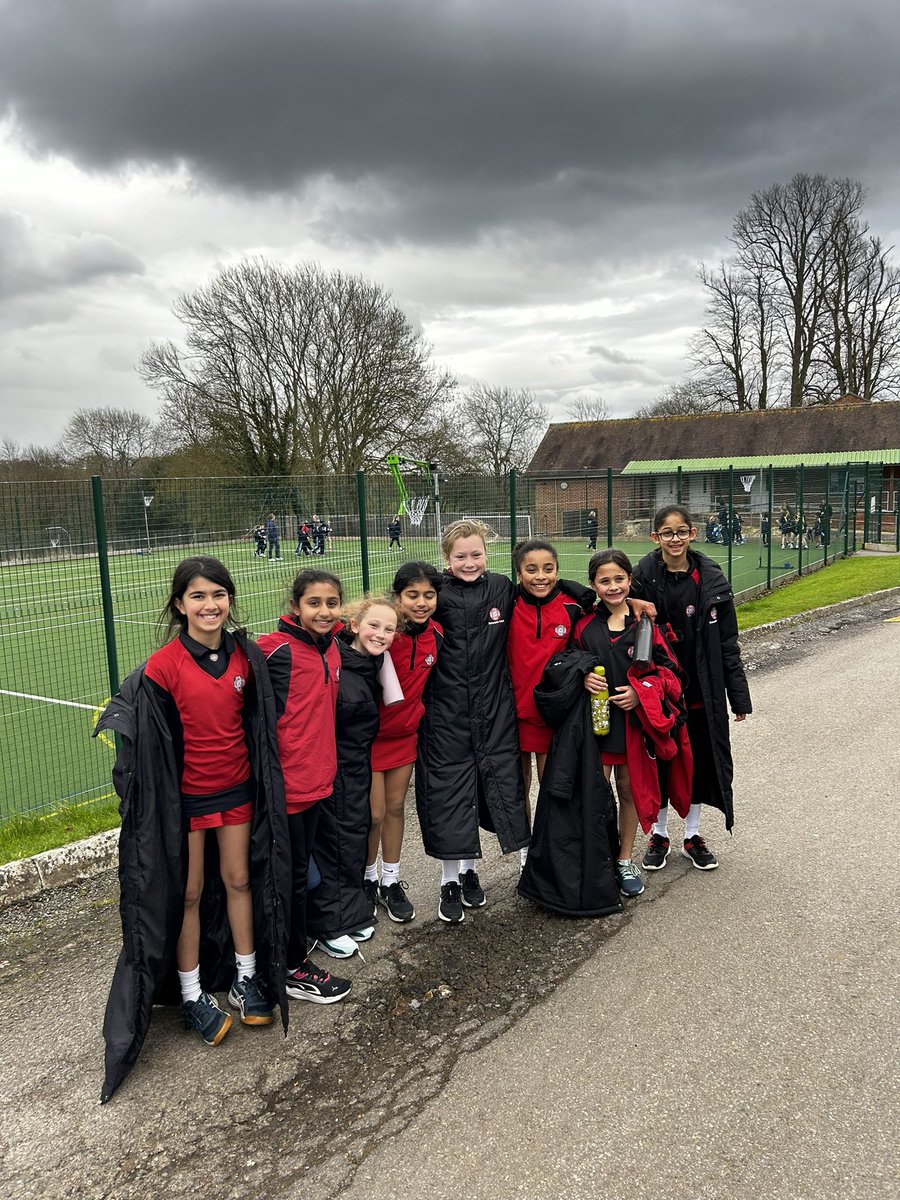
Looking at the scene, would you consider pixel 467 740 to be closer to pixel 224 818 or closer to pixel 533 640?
pixel 533 640

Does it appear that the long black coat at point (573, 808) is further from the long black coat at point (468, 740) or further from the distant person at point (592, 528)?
the distant person at point (592, 528)

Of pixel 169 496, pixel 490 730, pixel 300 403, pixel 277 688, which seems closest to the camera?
pixel 277 688

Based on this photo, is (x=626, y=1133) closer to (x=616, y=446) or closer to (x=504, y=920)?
(x=504, y=920)

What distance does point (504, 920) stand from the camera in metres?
3.93

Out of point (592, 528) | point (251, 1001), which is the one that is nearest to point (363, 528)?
point (251, 1001)

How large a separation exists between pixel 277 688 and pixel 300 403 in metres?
34.7

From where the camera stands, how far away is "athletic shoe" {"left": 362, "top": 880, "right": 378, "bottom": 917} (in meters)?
3.86

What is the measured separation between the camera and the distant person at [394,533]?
8453mm

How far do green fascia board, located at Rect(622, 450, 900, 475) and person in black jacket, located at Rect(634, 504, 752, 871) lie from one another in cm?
2911

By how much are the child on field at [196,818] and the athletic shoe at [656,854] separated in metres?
2.14

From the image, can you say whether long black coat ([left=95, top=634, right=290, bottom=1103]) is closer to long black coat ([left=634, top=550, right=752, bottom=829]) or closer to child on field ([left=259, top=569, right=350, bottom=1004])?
child on field ([left=259, top=569, right=350, bottom=1004])

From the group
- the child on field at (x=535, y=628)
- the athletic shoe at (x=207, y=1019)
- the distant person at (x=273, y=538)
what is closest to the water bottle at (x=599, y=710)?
the child on field at (x=535, y=628)

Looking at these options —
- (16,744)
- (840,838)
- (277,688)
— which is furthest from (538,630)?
(16,744)

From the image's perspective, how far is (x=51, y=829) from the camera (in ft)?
16.5
